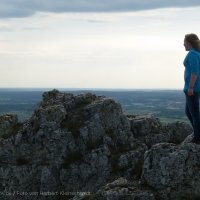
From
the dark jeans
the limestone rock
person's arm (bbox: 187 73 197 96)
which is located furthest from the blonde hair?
the limestone rock

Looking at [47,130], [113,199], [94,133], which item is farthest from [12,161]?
[113,199]

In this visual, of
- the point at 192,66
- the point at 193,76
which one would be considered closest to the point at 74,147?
the point at 193,76

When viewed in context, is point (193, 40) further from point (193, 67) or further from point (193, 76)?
point (193, 76)

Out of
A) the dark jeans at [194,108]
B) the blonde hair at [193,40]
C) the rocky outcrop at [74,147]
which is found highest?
the blonde hair at [193,40]

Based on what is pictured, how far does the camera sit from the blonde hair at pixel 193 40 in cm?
2243

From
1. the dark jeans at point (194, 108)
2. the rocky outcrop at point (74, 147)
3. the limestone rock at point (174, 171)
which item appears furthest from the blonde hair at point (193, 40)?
the rocky outcrop at point (74, 147)

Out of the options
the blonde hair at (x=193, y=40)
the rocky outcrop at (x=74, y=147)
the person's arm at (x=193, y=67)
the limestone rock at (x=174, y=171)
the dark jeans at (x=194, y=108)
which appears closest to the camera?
the person's arm at (x=193, y=67)

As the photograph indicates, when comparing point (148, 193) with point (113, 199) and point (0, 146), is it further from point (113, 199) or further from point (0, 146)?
point (0, 146)

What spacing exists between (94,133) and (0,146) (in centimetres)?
825

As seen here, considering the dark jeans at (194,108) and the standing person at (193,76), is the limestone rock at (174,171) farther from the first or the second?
the standing person at (193,76)

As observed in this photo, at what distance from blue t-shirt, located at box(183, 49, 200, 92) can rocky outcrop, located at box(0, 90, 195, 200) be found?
1010 centimetres

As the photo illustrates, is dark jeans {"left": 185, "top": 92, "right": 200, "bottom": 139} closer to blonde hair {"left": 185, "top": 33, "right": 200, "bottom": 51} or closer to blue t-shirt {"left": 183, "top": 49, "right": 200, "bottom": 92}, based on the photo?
blue t-shirt {"left": 183, "top": 49, "right": 200, "bottom": 92}

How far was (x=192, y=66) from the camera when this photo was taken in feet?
72.3

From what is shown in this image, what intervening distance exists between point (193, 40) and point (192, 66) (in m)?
1.56
